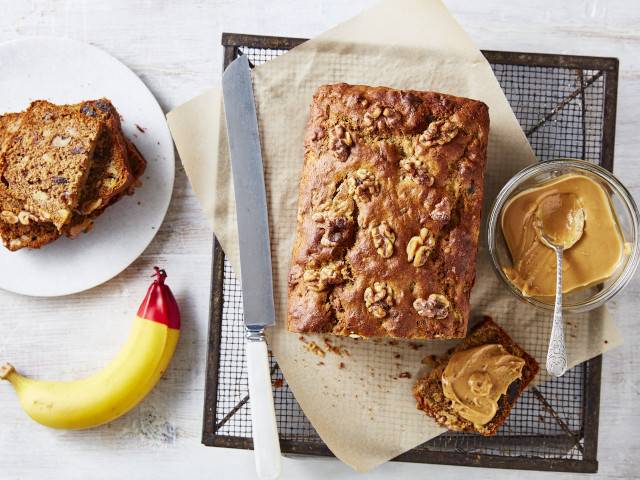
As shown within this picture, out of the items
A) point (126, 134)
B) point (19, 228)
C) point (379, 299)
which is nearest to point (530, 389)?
point (379, 299)

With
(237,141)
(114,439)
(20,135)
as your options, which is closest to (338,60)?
(237,141)

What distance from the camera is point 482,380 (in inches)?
107

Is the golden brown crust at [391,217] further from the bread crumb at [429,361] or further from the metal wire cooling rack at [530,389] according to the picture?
the metal wire cooling rack at [530,389]

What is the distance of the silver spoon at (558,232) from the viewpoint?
2.59m

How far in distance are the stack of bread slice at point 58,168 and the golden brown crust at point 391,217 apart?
41.5 inches

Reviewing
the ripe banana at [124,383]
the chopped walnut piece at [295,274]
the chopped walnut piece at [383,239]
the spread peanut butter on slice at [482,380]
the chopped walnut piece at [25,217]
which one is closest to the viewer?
the chopped walnut piece at [383,239]

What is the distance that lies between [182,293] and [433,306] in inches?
54.4

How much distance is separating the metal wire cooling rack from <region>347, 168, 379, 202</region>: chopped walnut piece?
76 cm

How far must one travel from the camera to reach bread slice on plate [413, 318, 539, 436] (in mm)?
2783

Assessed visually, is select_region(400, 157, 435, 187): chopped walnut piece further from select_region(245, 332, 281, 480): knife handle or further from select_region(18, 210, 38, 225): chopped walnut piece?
select_region(18, 210, 38, 225): chopped walnut piece

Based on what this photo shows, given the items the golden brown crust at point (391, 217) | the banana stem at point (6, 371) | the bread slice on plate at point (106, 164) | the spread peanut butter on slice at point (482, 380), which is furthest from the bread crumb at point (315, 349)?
the banana stem at point (6, 371)

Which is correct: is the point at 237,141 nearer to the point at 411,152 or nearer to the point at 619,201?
the point at 411,152

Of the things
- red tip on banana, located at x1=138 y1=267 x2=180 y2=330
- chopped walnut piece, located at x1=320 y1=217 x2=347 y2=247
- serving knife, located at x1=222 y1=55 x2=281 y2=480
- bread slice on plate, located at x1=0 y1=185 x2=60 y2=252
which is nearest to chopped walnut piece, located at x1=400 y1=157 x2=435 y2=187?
chopped walnut piece, located at x1=320 y1=217 x2=347 y2=247

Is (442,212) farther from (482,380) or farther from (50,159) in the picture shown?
(50,159)
